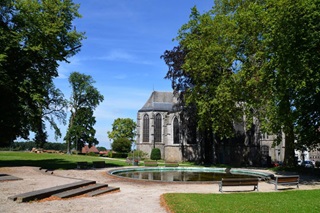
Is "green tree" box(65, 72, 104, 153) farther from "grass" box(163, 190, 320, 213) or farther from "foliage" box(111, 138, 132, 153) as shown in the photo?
"grass" box(163, 190, 320, 213)

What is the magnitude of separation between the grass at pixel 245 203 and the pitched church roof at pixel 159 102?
49238 millimetres

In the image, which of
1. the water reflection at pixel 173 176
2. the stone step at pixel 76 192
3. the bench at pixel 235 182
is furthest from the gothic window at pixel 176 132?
the stone step at pixel 76 192

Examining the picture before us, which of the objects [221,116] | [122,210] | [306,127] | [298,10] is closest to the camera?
[122,210]

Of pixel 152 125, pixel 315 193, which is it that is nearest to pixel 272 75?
pixel 315 193

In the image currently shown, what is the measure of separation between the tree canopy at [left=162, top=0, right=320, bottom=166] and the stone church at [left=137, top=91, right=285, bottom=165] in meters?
13.2

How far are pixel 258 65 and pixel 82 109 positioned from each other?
43.4m

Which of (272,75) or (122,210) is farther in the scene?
(272,75)

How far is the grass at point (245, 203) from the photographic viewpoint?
9320 mm

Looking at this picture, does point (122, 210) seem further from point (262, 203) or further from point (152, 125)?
point (152, 125)

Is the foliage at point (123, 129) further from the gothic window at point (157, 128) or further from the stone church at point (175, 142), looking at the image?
the gothic window at point (157, 128)

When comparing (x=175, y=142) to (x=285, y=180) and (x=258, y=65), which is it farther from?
(x=285, y=180)

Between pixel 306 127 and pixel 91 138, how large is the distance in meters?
48.6

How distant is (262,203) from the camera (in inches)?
415

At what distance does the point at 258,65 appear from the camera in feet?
90.2
